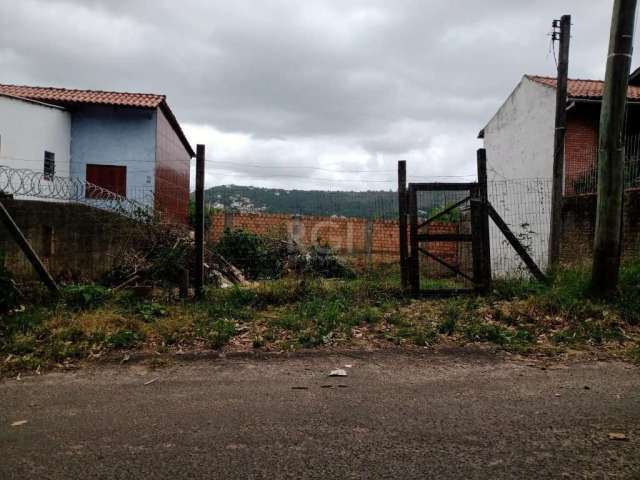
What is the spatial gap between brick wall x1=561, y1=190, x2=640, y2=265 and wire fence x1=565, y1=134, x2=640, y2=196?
531mm

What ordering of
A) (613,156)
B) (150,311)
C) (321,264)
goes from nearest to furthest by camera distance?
1. (150,311)
2. (613,156)
3. (321,264)

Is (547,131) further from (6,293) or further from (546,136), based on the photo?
(6,293)

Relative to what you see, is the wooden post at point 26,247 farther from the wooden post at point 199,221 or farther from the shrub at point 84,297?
the wooden post at point 199,221

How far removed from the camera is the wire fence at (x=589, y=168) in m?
10.8

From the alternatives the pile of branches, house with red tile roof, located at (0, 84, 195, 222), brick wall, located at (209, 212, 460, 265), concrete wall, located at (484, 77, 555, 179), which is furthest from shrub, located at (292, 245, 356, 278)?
concrete wall, located at (484, 77, 555, 179)

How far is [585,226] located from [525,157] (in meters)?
7.75

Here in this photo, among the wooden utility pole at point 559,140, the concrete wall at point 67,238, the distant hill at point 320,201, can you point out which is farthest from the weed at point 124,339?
the wooden utility pole at point 559,140

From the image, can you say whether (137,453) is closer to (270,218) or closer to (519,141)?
(270,218)

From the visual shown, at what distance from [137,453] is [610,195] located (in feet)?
21.0

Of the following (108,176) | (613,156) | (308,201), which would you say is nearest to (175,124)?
(108,176)

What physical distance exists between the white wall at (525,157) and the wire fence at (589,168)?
0.74 metres

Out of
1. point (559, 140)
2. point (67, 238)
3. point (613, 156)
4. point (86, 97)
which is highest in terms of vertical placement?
point (86, 97)

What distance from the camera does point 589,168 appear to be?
44.6ft

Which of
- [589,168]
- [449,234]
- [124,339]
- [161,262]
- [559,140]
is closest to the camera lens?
[124,339]
